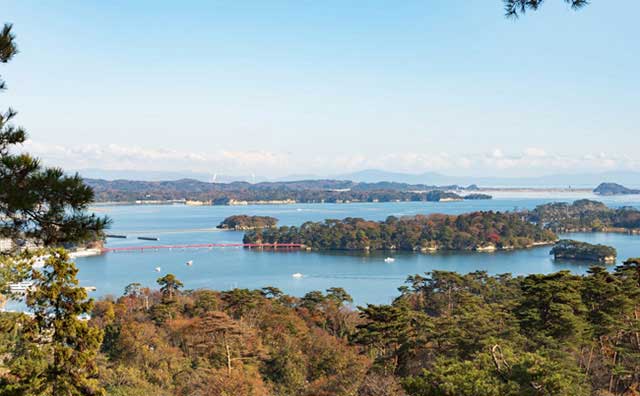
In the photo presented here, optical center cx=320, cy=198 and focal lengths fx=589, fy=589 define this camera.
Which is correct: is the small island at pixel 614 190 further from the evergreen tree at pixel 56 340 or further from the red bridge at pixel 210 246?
the evergreen tree at pixel 56 340

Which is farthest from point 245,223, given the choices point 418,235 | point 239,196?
point 239,196

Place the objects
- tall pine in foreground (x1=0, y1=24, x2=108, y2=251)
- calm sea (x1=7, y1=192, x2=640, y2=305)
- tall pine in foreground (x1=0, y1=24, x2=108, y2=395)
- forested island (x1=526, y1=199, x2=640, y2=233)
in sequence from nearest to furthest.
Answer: tall pine in foreground (x1=0, y1=24, x2=108, y2=251), tall pine in foreground (x1=0, y1=24, x2=108, y2=395), calm sea (x1=7, y1=192, x2=640, y2=305), forested island (x1=526, y1=199, x2=640, y2=233)

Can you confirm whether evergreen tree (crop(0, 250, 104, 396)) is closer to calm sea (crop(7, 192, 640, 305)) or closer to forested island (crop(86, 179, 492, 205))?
calm sea (crop(7, 192, 640, 305))

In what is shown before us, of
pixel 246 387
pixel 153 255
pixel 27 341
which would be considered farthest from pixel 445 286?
pixel 153 255

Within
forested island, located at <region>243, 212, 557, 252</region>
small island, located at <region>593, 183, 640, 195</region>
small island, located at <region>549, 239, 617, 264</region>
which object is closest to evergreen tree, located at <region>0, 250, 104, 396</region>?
small island, located at <region>549, 239, 617, 264</region>

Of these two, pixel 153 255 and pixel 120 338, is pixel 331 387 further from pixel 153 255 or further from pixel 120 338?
pixel 153 255

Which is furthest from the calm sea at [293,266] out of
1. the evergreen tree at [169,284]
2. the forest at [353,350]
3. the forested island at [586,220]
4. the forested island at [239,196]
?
the forested island at [239,196]

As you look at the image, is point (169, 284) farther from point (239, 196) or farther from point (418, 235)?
point (239, 196)
